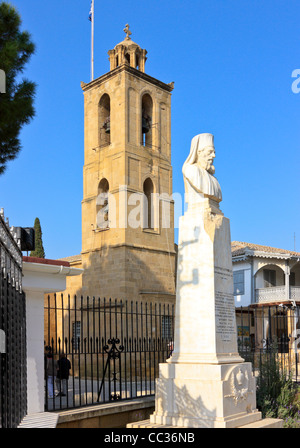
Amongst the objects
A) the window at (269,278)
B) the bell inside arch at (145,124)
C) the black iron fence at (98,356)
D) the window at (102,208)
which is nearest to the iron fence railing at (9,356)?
the black iron fence at (98,356)

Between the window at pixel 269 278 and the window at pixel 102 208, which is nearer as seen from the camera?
the window at pixel 102 208

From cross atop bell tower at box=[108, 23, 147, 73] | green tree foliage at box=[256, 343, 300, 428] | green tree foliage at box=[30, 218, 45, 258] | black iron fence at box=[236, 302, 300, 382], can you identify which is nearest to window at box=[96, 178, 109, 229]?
cross atop bell tower at box=[108, 23, 147, 73]

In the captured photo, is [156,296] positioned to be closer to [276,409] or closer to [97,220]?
[97,220]

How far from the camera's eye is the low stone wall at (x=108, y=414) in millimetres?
8914

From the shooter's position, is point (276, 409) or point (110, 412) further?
point (276, 409)

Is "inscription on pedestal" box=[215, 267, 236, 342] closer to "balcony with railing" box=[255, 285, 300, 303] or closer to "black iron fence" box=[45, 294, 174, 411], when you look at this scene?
"black iron fence" box=[45, 294, 174, 411]

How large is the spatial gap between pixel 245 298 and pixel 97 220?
10.8 metres

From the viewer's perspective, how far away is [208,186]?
A: 32.1ft

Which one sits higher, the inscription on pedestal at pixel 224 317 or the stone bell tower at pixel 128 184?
the stone bell tower at pixel 128 184

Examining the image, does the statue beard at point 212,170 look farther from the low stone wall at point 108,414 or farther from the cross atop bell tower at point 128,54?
the cross atop bell tower at point 128,54

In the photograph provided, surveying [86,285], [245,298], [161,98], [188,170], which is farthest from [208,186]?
[245,298]

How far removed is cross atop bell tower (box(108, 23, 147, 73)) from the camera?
26.3 metres

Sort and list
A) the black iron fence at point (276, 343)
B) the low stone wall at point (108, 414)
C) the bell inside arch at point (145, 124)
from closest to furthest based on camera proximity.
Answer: the low stone wall at point (108, 414)
the black iron fence at point (276, 343)
the bell inside arch at point (145, 124)

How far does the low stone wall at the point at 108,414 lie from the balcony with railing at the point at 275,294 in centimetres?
1882
